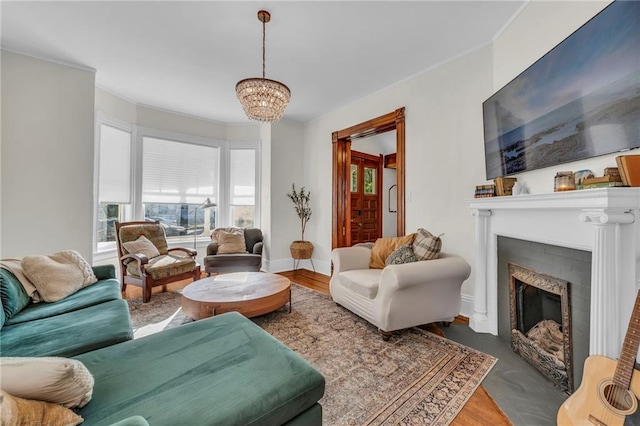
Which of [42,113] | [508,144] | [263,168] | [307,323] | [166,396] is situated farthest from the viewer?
[263,168]

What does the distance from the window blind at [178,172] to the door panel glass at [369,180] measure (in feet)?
10.2

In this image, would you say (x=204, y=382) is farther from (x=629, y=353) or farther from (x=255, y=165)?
(x=255, y=165)

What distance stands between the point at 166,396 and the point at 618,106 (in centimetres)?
253

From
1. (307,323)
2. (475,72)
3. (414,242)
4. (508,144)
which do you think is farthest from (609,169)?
(307,323)

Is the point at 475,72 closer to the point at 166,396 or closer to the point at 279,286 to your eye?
the point at 279,286

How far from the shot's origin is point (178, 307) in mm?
3021

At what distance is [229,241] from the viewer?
4.23 m

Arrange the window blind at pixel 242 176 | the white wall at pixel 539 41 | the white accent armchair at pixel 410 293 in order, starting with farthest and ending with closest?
1. the window blind at pixel 242 176
2. the white accent armchair at pixel 410 293
3. the white wall at pixel 539 41

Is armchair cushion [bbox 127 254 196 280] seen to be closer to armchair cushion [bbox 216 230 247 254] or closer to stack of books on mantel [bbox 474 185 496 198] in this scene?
armchair cushion [bbox 216 230 247 254]

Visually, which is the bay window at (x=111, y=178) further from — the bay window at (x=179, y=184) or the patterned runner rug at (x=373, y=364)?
the patterned runner rug at (x=373, y=364)

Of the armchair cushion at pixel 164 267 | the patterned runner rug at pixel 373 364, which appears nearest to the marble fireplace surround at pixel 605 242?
the patterned runner rug at pixel 373 364

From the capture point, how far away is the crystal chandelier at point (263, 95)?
2217 mm

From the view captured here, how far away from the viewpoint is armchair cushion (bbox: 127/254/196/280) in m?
3.23

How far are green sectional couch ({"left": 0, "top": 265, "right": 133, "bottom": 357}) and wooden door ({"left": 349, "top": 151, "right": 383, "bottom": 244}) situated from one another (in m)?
3.82
